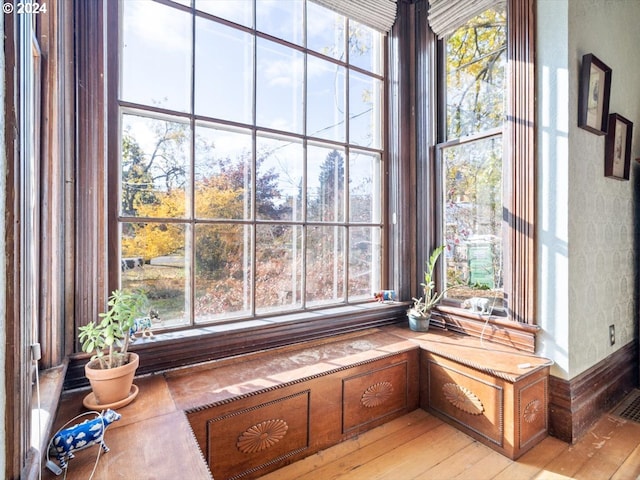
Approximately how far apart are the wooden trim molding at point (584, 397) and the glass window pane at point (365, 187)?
1451 mm

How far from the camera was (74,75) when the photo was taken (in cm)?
137

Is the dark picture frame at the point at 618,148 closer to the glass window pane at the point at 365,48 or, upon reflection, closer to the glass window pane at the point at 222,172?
Result: the glass window pane at the point at 365,48

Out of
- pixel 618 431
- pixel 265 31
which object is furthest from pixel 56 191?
pixel 618 431

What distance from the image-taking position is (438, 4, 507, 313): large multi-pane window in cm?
203

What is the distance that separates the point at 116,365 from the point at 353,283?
1.49 meters

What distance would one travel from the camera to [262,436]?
1.39 m

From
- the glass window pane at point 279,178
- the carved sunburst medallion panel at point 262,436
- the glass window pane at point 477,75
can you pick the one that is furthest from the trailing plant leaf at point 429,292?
the carved sunburst medallion panel at point 262,436

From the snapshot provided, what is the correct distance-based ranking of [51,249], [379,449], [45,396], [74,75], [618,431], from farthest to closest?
1. [618,431]
2. [379,449]
3. [74,75]
4. [51,249]
5. [45,396]

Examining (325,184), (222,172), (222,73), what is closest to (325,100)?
(325,184)

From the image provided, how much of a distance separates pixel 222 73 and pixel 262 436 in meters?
1.85

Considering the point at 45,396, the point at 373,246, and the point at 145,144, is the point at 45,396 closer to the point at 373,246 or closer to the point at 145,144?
the point at 145,144

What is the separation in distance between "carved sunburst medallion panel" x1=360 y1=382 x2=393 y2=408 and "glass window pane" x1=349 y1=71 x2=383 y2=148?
1.60 m

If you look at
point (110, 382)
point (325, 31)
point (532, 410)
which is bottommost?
point (532, 410)

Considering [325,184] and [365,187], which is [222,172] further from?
[365,187]
